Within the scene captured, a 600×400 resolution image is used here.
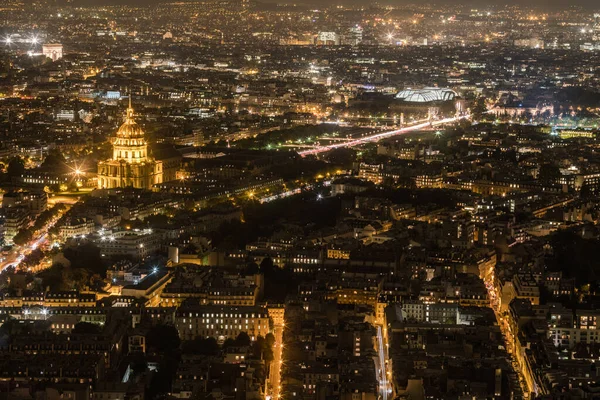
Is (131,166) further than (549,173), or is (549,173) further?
(549,173)

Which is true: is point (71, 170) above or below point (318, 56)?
below

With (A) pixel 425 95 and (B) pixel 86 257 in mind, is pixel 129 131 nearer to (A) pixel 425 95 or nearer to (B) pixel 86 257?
(B) pixel 86 257

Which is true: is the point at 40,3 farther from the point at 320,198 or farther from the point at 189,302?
the point at 189,302

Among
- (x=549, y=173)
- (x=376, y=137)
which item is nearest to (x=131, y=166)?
(x=549, y=173)

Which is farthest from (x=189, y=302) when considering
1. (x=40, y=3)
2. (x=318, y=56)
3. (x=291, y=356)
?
(x=40, y=3)

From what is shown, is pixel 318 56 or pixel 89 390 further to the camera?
pixel 318 56

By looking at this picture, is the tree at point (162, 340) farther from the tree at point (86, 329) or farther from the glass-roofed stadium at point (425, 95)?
the glass-roofed stadium at point (425, 95)

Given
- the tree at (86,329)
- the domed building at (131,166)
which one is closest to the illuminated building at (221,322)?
the tree at (86,329)

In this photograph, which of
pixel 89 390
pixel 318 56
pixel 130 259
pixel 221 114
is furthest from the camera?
pixel 318 56
